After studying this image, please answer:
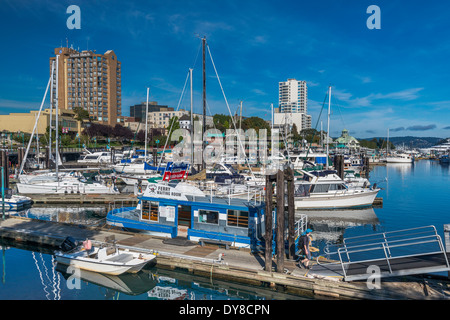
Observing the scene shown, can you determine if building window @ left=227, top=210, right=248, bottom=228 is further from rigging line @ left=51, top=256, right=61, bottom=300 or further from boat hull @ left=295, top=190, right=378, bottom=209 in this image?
boat hull @ left=295, top=190, right=378, bottom=209

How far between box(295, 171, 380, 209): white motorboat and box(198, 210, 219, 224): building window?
16.7 meters

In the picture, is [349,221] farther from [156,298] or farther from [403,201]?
[156,298]

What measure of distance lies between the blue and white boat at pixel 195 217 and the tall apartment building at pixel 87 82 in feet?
403

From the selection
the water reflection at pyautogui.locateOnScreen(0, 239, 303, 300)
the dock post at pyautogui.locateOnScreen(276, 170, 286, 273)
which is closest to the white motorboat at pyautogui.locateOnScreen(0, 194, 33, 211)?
the water reflection at pyautogui.locateOnScreen(0, 239, 303, 300)

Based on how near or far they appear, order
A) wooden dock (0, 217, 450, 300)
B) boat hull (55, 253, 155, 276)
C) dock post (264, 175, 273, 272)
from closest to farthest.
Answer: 1. wooden dock (0, 217, 450, 300)
2. dock post (264, 175, 273, 272)
3. boat hull (55, 253, 155, 276)

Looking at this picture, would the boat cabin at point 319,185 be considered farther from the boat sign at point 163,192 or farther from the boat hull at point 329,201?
the boat sign at point 163,192

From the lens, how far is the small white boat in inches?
626

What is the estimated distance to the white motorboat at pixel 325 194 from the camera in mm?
33312

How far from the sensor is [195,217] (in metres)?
18.7

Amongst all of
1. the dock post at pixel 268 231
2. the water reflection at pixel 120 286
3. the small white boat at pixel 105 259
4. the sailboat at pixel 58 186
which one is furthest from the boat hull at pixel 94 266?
the sailboat at pixel 58 186

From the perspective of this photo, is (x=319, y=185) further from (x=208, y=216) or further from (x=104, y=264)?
(x=104, y=264)
